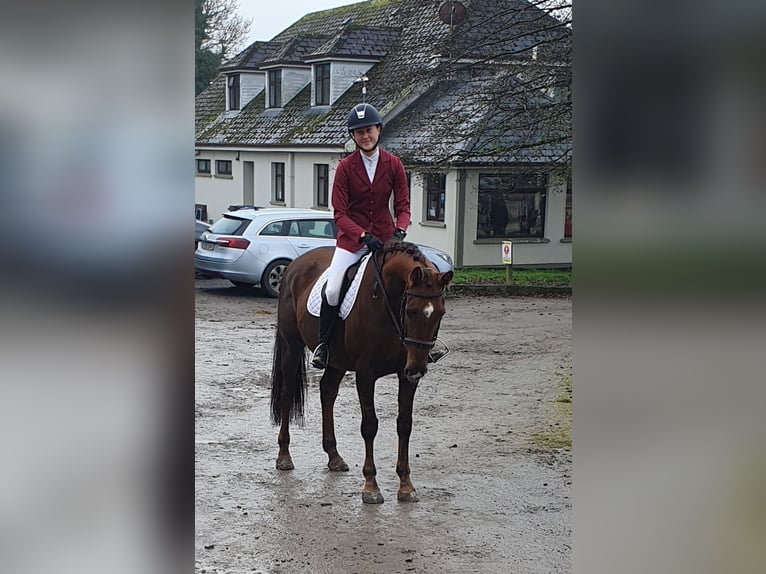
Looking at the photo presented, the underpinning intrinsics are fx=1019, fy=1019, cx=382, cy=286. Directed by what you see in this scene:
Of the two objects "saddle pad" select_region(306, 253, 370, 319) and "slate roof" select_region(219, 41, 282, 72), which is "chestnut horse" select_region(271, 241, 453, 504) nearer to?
"saddle pad" select_region(306, 253, 370, 319)

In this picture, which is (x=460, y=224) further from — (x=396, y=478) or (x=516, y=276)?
(x=396, y=478)

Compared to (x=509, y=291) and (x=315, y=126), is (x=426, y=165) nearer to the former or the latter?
(x=509, y=291)

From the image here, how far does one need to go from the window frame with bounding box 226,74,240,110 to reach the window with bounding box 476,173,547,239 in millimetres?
10957

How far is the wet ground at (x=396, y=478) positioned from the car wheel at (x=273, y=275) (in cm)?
462

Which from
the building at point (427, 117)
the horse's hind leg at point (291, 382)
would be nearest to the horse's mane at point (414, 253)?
the horse's hind leg at point (291, 382)

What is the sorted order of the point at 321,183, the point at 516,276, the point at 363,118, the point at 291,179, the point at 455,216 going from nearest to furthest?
the point at 363,118 → the point at 516,276 → the point at 455,216 → the point at 321,183 → the point at 291,179

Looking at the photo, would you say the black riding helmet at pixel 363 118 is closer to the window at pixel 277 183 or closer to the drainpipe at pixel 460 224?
the drainpipe at pixel 460 224

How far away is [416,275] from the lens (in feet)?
19.4

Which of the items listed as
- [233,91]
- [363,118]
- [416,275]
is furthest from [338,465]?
[233,91]

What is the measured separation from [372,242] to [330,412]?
4.85 ft

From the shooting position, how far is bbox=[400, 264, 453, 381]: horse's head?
19.3ft
